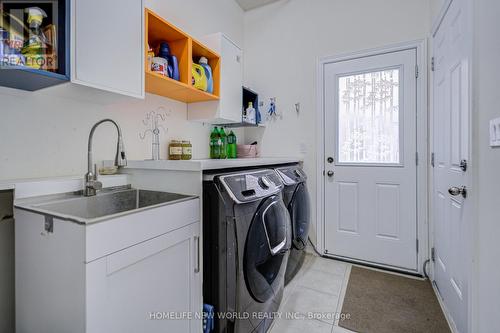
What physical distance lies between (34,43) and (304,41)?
7.85ft

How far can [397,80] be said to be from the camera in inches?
89.7

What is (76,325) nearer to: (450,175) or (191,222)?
(191,222)

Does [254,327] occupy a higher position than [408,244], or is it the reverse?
[408,244]

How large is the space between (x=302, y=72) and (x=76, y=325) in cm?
270

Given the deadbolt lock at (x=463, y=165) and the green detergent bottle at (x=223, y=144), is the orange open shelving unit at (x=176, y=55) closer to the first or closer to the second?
the green detergent bottle at (x=223, y=144)

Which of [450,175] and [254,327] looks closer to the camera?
[254,327]

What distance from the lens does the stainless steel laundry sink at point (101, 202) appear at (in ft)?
3.61

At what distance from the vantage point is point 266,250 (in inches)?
55.7

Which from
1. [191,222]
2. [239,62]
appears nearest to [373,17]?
[239,62]

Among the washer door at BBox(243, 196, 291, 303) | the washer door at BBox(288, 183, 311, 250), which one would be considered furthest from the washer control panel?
the washer door at BBox(288, 183, 311, 250)

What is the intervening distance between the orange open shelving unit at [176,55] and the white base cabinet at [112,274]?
0.95 m

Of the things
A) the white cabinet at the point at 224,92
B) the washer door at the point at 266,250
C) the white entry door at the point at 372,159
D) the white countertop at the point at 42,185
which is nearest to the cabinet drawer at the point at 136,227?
the washer door at the point at 266,250

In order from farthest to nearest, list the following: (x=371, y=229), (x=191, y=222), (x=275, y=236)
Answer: (x=371, y=229) < (x=275, y=236) < (x=191, y=222)

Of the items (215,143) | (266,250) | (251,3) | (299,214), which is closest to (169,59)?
(215,143)
